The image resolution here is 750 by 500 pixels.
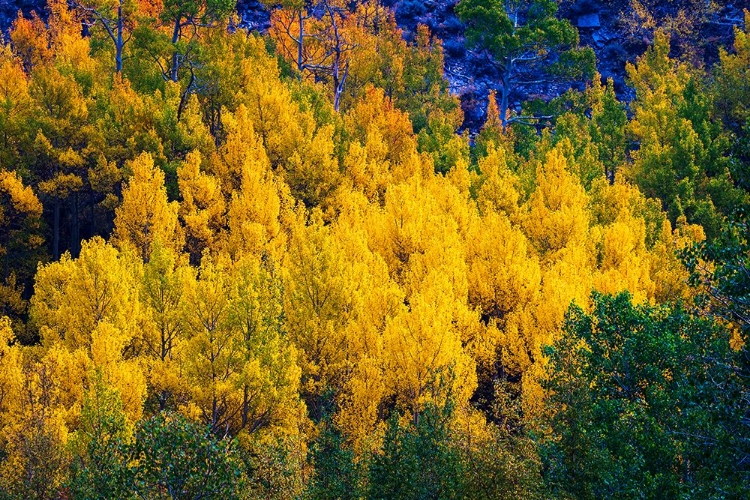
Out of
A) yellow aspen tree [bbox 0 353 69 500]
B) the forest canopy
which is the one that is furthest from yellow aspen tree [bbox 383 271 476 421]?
yellow aspen tree [bbox 0 353 69 500]

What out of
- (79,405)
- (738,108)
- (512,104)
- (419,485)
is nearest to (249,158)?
(79,405)

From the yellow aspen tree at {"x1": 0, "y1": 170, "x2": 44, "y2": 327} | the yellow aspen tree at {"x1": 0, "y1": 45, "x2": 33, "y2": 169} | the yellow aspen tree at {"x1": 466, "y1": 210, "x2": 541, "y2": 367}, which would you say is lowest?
the yellow aspen tree at {"x1": 0, "y1": 170, "x2": 44, "y2": 327}

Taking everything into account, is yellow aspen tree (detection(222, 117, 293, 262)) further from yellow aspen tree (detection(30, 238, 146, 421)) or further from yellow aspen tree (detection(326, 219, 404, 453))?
yellow aspen tree (detection(30, 238, 146, 421))

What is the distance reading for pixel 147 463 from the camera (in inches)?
626

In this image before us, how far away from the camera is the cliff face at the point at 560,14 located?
83.1m

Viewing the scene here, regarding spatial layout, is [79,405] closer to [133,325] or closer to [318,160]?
[133,325]

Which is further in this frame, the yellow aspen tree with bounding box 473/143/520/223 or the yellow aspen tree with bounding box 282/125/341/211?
the yellow aspen tree with bounding box 282/125/341/211

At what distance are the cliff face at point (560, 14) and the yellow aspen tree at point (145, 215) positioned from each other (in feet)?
161

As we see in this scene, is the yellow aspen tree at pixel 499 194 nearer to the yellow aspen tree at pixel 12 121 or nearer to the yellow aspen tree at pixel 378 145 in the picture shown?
the yellow aspen tree at pixel 378 145

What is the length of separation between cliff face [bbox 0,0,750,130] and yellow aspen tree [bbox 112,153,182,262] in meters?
49.1

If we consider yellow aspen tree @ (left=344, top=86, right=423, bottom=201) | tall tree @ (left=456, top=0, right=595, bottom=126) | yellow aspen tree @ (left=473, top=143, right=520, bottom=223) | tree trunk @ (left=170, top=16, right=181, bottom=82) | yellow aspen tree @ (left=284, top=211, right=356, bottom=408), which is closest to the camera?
yellow aspen tree @ (left=284, top=211, right=356, bottom=408)

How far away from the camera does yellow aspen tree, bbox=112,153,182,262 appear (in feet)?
122


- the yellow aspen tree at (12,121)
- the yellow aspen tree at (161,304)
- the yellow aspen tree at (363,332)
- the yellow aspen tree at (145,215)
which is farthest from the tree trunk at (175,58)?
the yellow aspen tree at (161,304)

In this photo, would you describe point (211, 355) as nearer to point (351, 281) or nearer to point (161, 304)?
point (161, 304)
